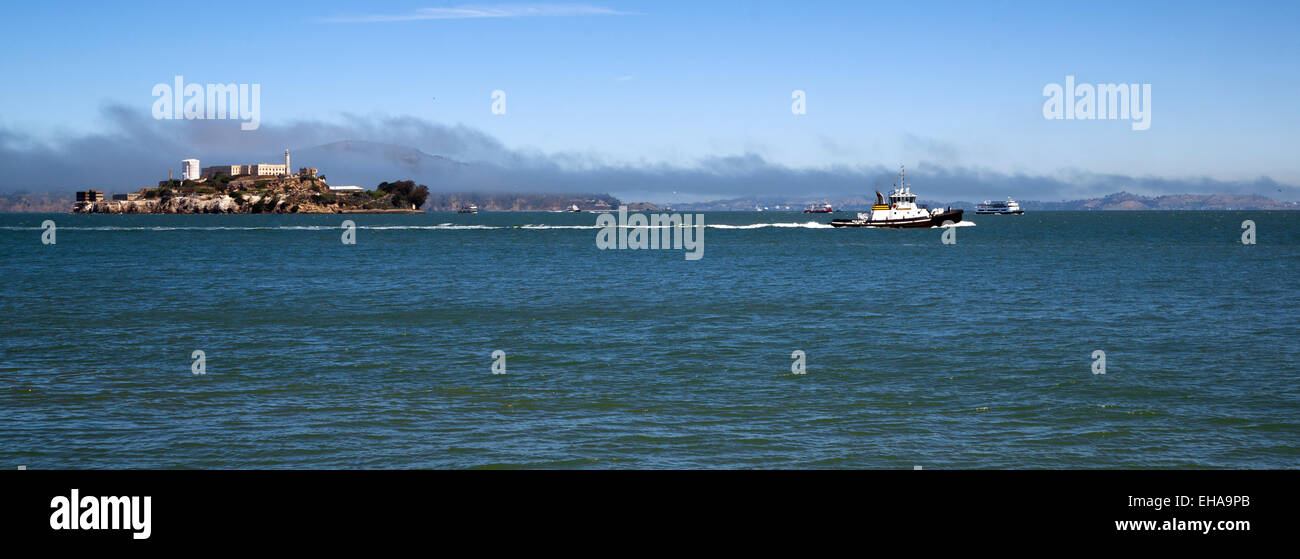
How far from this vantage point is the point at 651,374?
24281mm

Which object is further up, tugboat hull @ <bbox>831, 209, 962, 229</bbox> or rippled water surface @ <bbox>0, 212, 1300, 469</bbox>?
tugboat hull @ <bbox>831, 209, 962, 229</bbox>

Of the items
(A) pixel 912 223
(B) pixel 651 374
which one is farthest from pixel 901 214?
(B) pixel 651 374

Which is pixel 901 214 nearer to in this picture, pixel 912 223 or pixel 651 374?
pixel 912 223

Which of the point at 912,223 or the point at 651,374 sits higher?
the point at 912,223

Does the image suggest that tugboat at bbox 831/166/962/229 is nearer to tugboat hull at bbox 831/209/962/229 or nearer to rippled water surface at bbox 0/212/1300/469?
tugboat hull at bbox 831/209/962/229

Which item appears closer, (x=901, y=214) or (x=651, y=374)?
(x=651, y=374)

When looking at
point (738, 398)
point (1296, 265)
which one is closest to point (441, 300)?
point (738, 398)

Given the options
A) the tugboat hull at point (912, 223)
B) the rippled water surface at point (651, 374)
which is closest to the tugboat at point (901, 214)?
the tugboat hull at point (912, 223)

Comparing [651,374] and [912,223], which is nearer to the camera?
[651,374]

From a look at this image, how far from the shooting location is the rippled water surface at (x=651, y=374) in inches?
658

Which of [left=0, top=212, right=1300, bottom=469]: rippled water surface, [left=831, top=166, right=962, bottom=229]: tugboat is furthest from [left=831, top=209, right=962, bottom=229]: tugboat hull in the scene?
[left=0, top=212, right=1300, bottom=469]: rippled water surface

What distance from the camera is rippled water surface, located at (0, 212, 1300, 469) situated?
54.9ft
